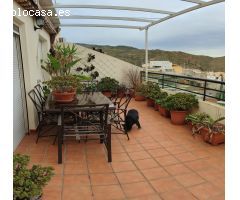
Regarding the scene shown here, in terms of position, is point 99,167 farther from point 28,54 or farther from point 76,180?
point 28,54

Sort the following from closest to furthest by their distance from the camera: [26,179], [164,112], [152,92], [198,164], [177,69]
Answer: [26,179] → [198,164] → [164,112] → [152,92] → [177,69]

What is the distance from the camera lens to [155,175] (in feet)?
9.93

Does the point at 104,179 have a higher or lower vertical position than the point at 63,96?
lower

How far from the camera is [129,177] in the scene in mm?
2957

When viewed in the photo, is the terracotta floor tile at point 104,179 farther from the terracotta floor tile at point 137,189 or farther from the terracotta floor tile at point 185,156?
the terracotta floor tile at point 185,156

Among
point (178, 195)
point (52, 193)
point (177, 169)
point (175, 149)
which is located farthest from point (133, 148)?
point (52, 193)

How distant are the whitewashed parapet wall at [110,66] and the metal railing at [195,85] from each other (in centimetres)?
189

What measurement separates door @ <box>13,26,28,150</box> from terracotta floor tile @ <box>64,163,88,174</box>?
3.78 ft

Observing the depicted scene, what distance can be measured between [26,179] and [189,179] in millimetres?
2036

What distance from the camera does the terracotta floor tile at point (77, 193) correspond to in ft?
8.13

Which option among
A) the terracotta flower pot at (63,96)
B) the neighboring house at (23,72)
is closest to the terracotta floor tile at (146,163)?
the terracotta flower pot at (63,96)

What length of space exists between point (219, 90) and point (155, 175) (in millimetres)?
2665

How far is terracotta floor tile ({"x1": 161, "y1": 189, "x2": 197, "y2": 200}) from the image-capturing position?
8.25 ft

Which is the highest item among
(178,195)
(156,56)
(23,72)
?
(156,56)
